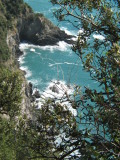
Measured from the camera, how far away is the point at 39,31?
85188 mm

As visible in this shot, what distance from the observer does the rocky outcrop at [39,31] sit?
3297 inches

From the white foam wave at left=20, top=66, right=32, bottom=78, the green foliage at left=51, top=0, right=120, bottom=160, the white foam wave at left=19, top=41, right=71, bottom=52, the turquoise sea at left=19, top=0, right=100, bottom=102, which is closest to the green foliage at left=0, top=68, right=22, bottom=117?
the green foliage at left=51, top=0, right=120, bottom=160

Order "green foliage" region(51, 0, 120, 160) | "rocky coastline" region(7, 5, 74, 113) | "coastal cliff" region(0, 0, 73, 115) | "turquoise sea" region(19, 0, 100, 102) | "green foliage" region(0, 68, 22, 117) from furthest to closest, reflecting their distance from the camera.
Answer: "rocky coastline" region(7, 5, 74, 113) < "coastal cliff" region(0, 0, 73, 115) < "turquoise sea" region(19, 0, 100, 102) < "green foliage" region(0, 68, 22, 117) < "green foliage" region(51, 0, 120, 160)

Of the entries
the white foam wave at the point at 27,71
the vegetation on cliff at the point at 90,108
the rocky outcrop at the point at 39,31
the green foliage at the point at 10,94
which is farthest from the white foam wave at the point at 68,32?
the vegetation on cliff at the point at 90,108

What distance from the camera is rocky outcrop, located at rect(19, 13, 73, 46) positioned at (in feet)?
275

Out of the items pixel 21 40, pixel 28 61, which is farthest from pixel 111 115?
pixel 21 40

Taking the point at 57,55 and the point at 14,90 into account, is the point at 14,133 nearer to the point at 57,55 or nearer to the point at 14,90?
the point at 14,90

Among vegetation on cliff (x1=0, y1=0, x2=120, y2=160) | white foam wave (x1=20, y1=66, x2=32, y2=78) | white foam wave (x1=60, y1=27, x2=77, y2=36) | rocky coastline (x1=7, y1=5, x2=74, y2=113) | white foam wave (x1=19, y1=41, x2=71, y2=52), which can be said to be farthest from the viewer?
white foam wave (x1=60, y1=27, x2=77, y2=36)

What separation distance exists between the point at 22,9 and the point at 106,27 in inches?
3124

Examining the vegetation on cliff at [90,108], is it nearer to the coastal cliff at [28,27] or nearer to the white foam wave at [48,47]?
the coastal cliff at [28,27]

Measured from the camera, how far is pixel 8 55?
211 ft

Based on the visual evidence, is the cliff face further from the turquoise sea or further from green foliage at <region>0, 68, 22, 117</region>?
green foliage at <region>0, 68, 22, 117</region>

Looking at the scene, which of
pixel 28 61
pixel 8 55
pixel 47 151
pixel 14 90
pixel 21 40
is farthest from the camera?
pixel 21 40

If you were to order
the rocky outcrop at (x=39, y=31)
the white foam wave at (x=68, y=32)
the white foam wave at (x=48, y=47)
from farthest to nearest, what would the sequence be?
the white foam wave at (x=68, y=32) → the rocky outcrop at (x=39, y=31) → the white foam wave at (x=48, y=47)
